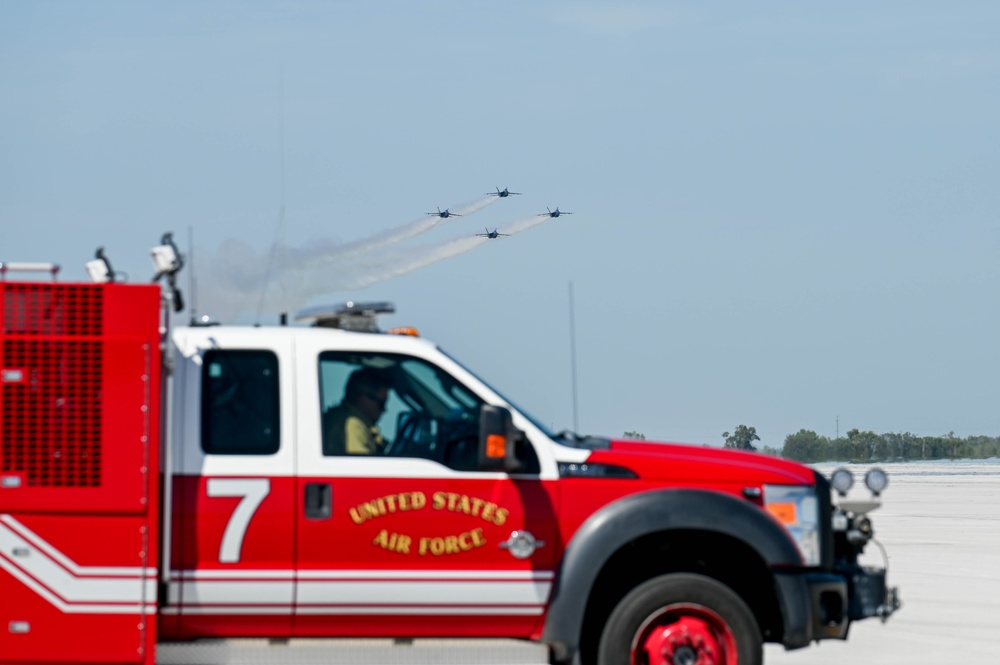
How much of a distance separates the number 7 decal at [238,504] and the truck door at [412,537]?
0.22 meters

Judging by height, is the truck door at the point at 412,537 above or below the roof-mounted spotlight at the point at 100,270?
below

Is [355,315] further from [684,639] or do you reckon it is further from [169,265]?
[684,639]

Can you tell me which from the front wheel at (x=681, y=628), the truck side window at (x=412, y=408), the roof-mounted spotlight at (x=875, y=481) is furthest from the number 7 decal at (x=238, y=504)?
the roof-mounted spotlight at (x=875, y=481)

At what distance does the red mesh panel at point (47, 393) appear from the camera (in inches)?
303

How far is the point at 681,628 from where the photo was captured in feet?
27.2

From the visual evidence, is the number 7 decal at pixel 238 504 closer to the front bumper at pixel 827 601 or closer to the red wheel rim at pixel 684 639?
the red wheel rim at pixel 684 639

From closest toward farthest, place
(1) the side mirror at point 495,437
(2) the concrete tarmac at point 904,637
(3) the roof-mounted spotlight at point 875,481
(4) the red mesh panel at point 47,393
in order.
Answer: (4) the red mesh panel at point 47,393 < (1) the side mirror at point 495,437 < (2) the concrete tarmac at point 904,637 < (3) the roof-mounted spotlight at point 875,481

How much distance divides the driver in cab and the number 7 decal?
39 cm

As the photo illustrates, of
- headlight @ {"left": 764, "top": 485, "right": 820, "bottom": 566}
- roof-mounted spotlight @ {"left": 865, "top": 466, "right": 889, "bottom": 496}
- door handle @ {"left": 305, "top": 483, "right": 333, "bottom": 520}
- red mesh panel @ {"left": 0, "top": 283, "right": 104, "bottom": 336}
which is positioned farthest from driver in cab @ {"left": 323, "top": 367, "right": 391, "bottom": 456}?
roof-mounted spotlight @ {"left": 865, "top": 466, "right": 889, "bottom": 496}

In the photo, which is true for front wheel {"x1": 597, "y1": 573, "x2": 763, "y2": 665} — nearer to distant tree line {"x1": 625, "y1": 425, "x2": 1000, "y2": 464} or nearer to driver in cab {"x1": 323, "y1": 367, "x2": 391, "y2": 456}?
driver in cab {"x1": 323, "y1": 367, "x2": 391, "y2": 456}

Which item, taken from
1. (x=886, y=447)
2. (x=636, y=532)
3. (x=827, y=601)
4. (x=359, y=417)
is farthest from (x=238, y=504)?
(x=886, y=447)

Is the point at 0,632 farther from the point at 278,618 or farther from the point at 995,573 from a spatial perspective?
the point at 995,573

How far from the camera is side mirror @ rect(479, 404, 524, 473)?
781 cm

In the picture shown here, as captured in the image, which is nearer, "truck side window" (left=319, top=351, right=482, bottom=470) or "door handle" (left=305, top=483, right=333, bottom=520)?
"door handle" (left=305, top=483, right=333, bottom=520)
